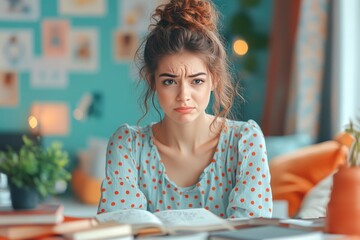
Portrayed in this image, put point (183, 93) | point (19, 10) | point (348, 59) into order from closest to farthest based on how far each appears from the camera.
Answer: point (183, 93), point (348, 59), point (19, 10)

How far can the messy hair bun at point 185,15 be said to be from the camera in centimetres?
257

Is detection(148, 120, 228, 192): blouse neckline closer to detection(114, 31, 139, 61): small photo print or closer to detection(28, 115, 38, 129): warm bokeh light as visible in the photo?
detection(28, 115, 38, 129): warm bokeh light

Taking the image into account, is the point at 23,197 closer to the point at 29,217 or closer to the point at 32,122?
Answer: the point at 29,217

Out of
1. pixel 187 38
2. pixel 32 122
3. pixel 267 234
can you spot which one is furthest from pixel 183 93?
pixel 32 122

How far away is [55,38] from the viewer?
6.64 m

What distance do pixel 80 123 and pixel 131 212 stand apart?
15.3ft

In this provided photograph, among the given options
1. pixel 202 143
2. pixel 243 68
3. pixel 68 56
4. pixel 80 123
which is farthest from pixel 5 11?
pixel 202 143

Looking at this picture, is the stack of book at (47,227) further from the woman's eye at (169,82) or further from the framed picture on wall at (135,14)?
the framed picture on wall at (135,14)

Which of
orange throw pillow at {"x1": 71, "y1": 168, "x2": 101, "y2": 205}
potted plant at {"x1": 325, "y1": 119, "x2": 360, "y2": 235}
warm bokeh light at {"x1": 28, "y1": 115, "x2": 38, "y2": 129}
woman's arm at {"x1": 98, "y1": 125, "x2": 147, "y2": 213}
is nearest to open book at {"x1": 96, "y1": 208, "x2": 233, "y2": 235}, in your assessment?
potted plant at {"x1": 325, "y1": 119, "x2": 360, "y2": 235}

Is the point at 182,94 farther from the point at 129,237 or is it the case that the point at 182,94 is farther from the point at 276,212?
the point at 276,212

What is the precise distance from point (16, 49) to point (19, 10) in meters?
0.31

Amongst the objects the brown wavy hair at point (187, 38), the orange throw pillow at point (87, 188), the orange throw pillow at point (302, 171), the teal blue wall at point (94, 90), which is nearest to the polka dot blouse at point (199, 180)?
the brown wavy hair at point (187, 38)

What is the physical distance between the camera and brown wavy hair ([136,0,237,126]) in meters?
2.53

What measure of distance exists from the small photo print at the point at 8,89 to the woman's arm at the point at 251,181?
167 inches
